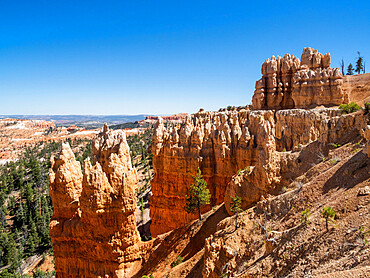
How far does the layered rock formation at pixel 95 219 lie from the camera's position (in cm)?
1616

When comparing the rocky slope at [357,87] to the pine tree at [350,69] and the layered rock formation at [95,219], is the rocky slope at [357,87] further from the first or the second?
the layered rock formation at [95,219]

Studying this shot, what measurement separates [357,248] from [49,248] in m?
49.0

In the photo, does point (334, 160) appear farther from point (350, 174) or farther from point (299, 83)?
point (299, 83)

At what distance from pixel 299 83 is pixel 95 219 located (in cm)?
3830

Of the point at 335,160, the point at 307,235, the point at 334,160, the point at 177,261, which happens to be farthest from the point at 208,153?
the point at 307,235

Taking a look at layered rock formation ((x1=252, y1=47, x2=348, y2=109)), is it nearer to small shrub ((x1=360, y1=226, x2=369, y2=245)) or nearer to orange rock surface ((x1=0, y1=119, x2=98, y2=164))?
small shrub ((x1=360, y1=226, x2=369, y2=245))

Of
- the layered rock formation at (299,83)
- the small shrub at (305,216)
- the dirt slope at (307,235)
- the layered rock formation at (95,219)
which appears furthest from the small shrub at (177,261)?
the layered rock formation at (299,83)

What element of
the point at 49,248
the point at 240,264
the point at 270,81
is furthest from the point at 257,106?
the point at 49,248

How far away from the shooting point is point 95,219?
53.1 feet

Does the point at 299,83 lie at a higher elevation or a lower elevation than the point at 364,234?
higher

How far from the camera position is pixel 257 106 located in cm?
4691

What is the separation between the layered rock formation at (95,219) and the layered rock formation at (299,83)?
113ft

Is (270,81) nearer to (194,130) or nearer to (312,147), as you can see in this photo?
(194,130)

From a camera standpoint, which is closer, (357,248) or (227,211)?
(357,248)
